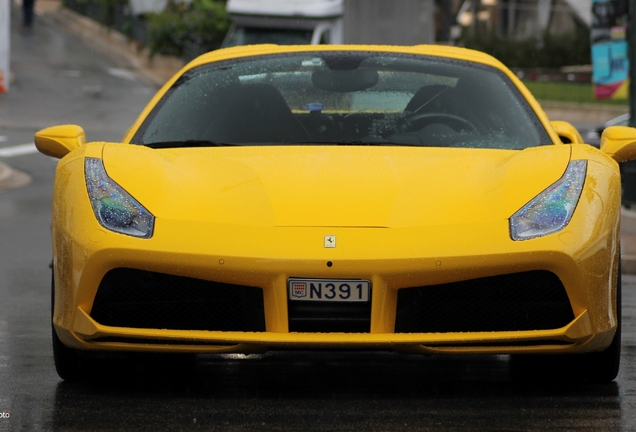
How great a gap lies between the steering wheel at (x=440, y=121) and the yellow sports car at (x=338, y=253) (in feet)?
1.96

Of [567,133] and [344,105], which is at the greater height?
[344,105]

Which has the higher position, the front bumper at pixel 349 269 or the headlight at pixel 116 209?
the headlight at pixel 116 209

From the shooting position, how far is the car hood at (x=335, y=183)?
482 centimetres

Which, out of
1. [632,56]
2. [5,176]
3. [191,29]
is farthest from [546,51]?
[632,56]

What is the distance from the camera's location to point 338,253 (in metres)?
4.66

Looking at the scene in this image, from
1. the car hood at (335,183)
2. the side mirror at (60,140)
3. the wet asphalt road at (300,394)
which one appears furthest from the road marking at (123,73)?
the car hood at (335,183)

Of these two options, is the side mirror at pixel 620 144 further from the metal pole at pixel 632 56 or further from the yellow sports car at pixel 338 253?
the metal pole at pixel 632 56

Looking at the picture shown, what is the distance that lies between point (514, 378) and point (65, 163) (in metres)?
1.95

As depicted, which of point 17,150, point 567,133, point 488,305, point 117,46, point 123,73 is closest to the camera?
point 488,305

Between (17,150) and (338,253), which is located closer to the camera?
(338,253)

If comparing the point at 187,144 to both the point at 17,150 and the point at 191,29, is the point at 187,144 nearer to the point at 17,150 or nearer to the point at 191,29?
the point at 17,150

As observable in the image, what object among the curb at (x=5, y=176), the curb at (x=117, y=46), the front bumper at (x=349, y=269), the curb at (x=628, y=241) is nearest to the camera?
the front bumper at (x=349, y=269)

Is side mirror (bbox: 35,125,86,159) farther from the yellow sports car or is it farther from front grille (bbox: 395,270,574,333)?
front grille (bbox: 395,270,574,333)

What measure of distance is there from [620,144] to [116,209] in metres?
2.18
